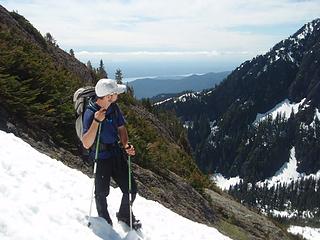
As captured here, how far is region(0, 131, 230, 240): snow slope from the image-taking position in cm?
747

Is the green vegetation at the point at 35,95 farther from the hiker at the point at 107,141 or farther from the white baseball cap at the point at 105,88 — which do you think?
the white baseball cap at the point at 105,88

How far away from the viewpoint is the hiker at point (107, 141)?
839 centimetres

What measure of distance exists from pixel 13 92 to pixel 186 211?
7.63 metres

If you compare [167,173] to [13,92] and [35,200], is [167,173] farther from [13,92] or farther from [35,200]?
[35,200]

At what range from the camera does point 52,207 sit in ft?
28.5

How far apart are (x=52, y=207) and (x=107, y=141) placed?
5.28 ft

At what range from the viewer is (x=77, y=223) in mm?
8633

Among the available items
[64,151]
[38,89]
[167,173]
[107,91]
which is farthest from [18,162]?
[167,173]

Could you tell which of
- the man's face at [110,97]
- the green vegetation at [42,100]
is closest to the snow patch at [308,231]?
the green vegetation at [42,100]

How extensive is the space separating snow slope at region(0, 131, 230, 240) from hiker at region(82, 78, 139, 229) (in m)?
0.72

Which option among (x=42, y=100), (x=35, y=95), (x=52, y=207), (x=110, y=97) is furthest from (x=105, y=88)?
(x=42, y=100)

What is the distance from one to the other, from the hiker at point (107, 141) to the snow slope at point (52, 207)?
28.3 inches

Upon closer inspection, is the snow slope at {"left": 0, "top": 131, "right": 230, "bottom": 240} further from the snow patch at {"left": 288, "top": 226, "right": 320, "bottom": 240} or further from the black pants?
the snow patch at {"left": 288, "top": 226, "right": 320, "bottom": 240}

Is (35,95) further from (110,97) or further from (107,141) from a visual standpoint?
(110,97)
